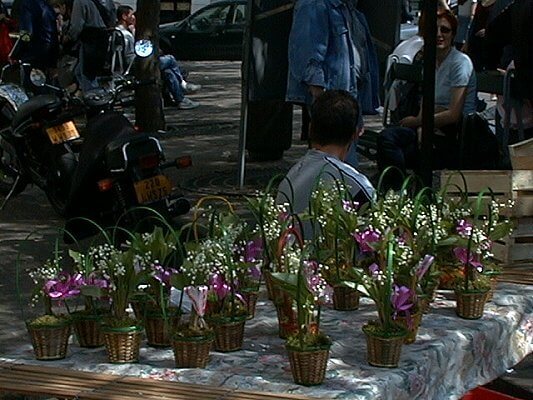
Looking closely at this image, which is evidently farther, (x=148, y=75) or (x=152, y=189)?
(x=148, y=75)

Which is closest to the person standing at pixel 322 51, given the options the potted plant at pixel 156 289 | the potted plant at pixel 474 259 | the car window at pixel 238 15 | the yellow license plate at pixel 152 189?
the yellow license plate at pixel 152 189

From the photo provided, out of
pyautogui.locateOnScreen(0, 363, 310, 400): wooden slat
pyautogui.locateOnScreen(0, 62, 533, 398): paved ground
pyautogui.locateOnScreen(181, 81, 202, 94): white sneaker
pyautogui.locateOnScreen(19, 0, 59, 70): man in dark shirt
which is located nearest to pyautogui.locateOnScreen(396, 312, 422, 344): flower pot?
pyautogui.locateOnScreen(0, 363, 310, 400): wooden slat

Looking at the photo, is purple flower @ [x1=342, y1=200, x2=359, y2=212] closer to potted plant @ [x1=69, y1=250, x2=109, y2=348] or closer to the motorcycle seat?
potted plant @ [x1=69, y1=250, x2=109, y2=348]

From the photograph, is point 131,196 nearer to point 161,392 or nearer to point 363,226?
point 363,226

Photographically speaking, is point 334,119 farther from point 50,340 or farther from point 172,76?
point 172,76

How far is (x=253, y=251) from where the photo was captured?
12.5 ft

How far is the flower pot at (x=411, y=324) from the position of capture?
342 centimetres

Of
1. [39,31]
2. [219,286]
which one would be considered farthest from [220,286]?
[39,31]

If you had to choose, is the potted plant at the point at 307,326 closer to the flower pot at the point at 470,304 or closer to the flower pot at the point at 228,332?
the flower pot at the point at 228,332

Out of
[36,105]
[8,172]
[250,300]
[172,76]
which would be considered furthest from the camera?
[172,76]

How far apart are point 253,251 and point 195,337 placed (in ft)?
1.89

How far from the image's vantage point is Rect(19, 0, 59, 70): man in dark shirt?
15125 millimetres

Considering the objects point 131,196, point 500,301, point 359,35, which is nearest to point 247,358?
point 500,301

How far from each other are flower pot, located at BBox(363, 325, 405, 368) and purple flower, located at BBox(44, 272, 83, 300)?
2.52 feet
